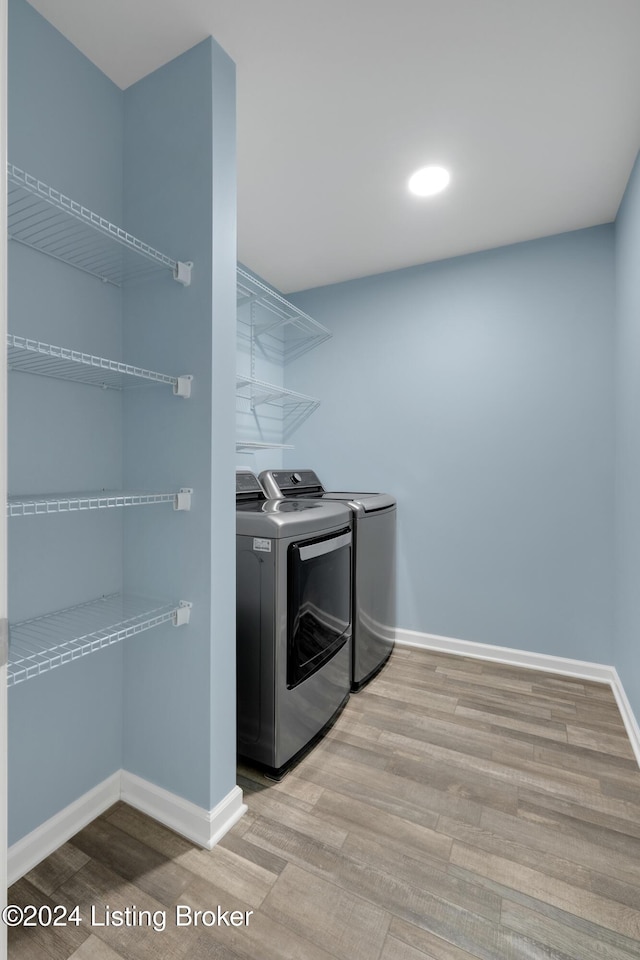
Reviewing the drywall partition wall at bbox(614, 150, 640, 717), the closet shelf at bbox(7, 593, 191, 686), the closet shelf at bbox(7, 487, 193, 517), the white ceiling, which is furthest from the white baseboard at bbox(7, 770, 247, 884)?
the white ceiling

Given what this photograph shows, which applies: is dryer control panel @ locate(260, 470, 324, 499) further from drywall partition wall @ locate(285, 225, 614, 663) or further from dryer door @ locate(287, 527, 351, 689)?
dryer door @ locate(287, 527, 351, 689)

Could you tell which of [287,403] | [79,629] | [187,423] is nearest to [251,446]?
[287,403]

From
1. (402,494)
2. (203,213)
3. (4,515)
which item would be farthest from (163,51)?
Answer: (402,494)

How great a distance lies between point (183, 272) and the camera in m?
1.29

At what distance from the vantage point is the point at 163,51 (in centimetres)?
134

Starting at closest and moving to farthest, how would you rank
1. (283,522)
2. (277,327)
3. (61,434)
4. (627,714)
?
(61,434)
(283,522)
(627,714)
(277,327)

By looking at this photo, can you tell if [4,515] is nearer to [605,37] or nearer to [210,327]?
[210,327]

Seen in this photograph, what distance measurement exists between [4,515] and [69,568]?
0.74m

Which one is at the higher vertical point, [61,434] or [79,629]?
[61,434]

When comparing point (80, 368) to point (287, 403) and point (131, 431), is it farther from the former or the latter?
point (287, 403)

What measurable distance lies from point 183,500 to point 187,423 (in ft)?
0.76

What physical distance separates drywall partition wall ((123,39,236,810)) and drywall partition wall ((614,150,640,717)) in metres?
1.59

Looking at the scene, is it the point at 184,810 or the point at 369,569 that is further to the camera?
the point at 369,569

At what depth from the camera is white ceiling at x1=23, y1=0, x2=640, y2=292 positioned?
48.9 inches
